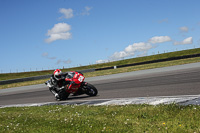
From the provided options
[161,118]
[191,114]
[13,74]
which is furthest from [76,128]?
[13,74]

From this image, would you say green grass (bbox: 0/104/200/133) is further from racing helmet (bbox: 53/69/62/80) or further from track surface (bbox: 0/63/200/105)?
racing helmet (bbox: 53/69/62/80)

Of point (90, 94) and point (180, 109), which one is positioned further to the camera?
point (90, 94)

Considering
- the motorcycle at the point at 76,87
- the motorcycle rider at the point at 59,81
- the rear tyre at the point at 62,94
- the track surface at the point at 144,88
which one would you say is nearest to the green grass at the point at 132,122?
the track surface at the point at 144,88

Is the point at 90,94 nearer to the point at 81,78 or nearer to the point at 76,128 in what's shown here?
the point at 81,78

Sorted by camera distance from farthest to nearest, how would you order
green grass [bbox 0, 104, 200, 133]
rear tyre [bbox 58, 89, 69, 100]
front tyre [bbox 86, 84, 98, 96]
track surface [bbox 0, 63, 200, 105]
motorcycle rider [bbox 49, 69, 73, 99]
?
rear tyre [bbox 58, 89, 69, 100] < front tyre [bbox 86, 84, 98, 96] < motorcycle rider [bbox 49, 69, 73, 99] < track surface [bbox 0, 63, 200, 105] < green grass [bbox 0, 104, 200, 133]

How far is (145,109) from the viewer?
650cm

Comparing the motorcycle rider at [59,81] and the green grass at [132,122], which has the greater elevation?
the motorcycle rider at [59,81]

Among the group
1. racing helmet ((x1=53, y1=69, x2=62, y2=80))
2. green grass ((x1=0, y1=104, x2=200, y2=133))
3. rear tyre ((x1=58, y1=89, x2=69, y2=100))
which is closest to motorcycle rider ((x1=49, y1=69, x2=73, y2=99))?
racing helmet ((x1=53, y1=69, x2=62, y2=80))

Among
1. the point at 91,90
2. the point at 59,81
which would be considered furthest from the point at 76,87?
the point at 59,81

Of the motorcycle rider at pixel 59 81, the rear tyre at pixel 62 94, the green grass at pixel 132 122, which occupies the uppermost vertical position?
the motorcycle rider at pixel 59 81

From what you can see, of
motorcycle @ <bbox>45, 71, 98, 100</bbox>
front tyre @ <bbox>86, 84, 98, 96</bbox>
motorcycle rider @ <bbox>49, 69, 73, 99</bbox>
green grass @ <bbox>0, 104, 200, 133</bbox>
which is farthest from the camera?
front tyre @ <bbox>86, 84, 98, 96</bbox>

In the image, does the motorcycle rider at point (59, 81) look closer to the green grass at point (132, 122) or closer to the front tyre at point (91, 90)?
the front tyre at point (91, 90)

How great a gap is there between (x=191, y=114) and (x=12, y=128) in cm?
444

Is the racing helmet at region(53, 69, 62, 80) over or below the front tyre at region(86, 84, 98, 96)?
over
